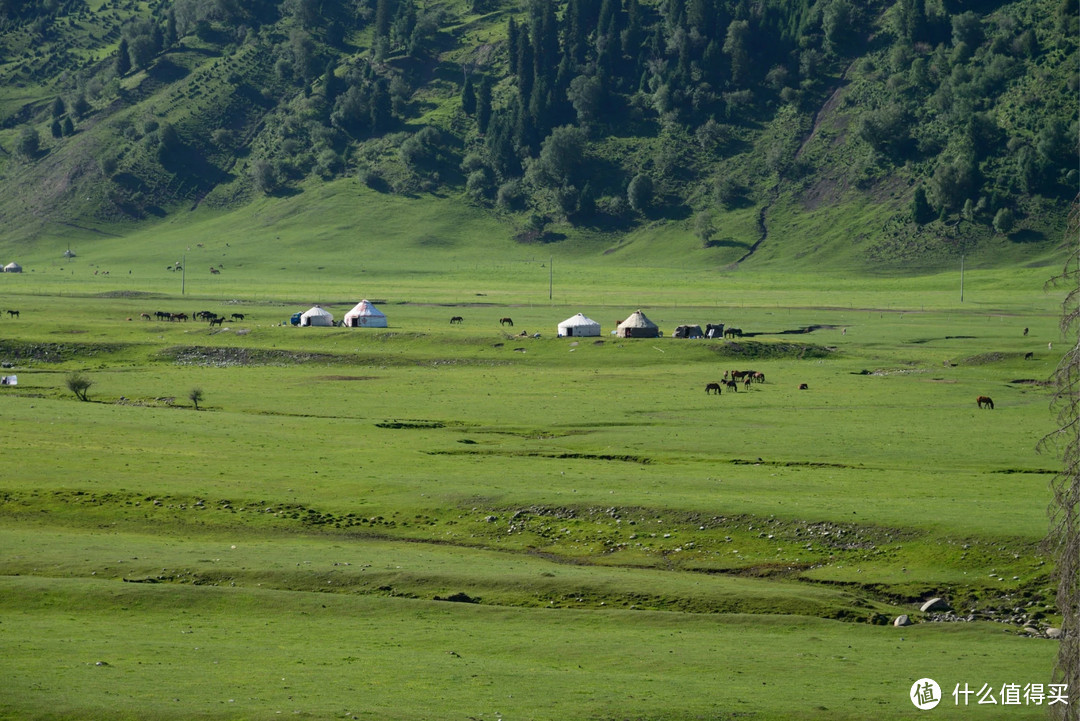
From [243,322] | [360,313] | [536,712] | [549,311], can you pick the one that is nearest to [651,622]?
[536,712]

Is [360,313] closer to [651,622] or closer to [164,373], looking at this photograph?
[164,373]

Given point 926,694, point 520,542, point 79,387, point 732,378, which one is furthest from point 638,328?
point 926,694

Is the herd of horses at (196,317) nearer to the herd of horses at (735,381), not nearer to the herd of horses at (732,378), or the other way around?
the herd of horses at (732,378)

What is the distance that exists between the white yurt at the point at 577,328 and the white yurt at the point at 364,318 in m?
20.2

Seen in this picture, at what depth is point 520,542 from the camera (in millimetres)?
44844

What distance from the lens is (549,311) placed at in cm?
14300

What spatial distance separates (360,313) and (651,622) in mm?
88413

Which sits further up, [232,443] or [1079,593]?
[1079,593]

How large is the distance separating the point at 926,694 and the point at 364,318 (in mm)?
96110

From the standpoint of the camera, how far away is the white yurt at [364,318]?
395 feet

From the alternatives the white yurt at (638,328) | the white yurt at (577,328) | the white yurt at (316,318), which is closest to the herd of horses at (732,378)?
the white yurt at (638,328)

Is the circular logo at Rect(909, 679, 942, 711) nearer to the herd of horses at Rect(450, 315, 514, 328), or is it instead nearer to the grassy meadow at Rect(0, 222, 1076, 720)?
the grassy meadow at Rect(0, 222, 1076, 720)

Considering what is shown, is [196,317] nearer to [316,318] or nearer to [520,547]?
[316,318]

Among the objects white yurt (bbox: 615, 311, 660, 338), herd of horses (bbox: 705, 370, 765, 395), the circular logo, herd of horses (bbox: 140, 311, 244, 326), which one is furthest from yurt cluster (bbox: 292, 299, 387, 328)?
the circular logo
